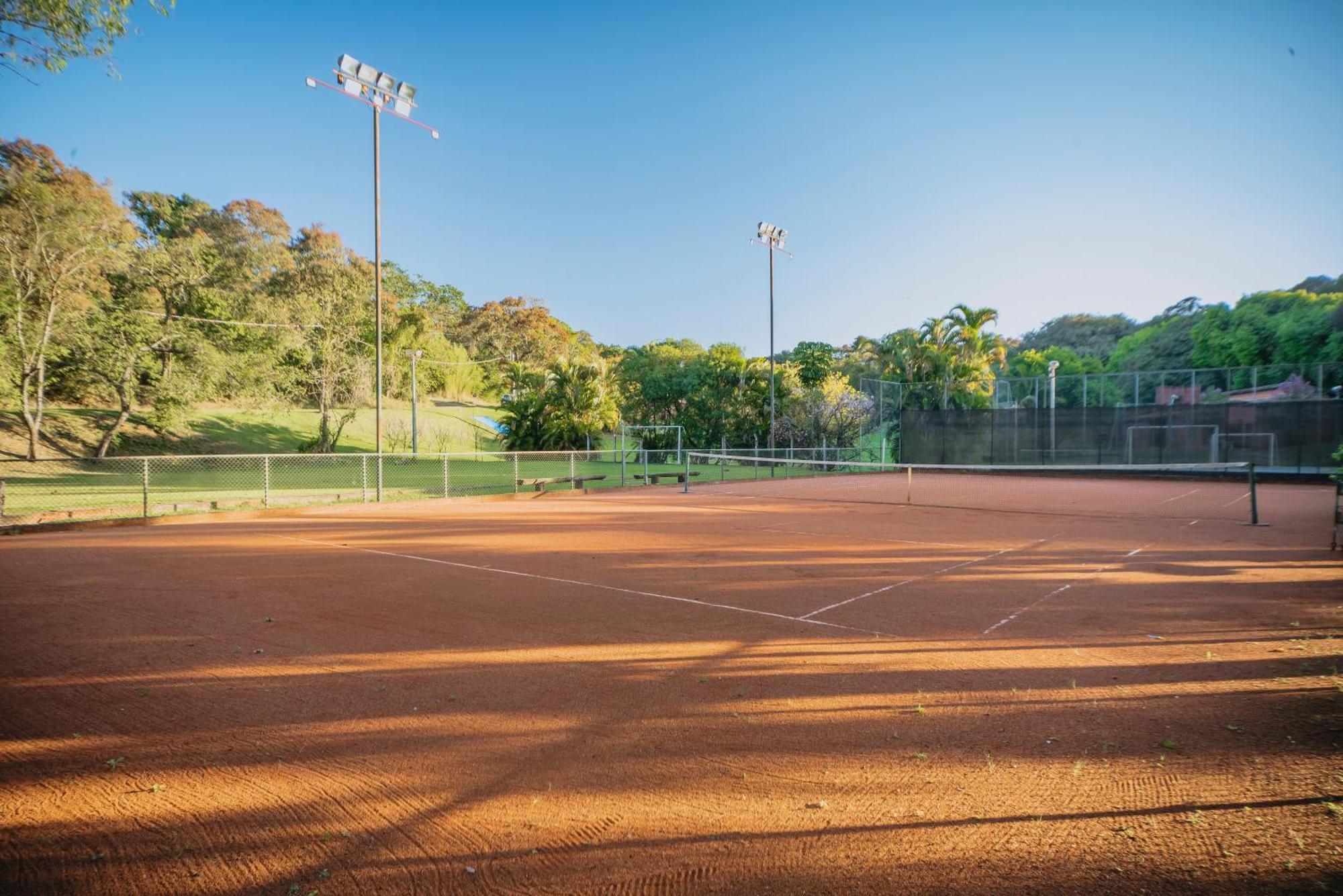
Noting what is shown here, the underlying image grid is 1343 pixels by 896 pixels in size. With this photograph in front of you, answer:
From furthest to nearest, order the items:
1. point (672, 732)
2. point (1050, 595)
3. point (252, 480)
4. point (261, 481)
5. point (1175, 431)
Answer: point (1175, 431)
point (252, 480)
point (261, 481)
point (1050, 595)
point (672, 732)

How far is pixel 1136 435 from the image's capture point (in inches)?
1286

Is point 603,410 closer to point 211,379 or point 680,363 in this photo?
point 680,363

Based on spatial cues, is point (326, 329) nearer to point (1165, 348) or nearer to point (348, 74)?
point (348, 74)

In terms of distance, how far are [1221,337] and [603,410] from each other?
52427 mm

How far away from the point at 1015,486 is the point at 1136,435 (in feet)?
33.8

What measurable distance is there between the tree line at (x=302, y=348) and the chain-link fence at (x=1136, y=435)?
452cm

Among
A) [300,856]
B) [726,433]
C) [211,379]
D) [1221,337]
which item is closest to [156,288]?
[211,379]

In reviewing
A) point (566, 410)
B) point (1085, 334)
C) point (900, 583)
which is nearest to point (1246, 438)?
point (900, 583)

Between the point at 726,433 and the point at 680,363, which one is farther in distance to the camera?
the point at 680,363

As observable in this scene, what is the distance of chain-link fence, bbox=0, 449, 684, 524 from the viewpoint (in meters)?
16.5

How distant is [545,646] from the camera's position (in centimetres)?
607

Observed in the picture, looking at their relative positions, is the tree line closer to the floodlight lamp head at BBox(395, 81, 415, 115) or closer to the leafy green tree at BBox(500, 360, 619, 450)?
the leafy green tree at BBox(500, 360, 619, 450)

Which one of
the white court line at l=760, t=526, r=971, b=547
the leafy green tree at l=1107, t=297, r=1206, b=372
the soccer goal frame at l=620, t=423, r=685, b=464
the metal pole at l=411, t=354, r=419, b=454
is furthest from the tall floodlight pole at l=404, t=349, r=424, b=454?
the leafy green tree at l=1107, t=297, r=1206, b=372

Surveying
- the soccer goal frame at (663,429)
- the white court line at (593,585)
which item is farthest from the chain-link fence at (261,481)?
the white court line at (593,585)
